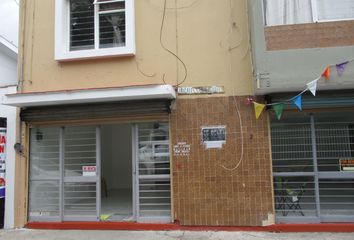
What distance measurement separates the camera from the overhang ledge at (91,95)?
8062 mm

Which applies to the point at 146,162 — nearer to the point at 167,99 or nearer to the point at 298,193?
the point at 167,99

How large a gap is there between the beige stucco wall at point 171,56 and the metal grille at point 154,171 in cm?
116

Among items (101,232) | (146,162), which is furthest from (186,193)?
(101,232)

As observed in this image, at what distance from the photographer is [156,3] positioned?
29.3 ft

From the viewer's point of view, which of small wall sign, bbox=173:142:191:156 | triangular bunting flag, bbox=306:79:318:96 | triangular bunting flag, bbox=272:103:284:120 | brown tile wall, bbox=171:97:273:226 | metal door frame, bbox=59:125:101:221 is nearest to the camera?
triangular bunting flag, bbox=306:79:318:96

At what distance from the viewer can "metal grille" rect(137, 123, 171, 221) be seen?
8656 mm

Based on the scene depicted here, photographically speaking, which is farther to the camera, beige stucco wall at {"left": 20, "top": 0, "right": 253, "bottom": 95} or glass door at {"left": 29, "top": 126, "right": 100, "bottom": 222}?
glass door at {"left": 29, "top": 126, "right": 100, "bottom": 222}

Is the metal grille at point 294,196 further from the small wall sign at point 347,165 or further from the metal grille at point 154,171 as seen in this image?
the metal grille at point 154,171

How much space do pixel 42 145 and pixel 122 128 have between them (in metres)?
5.77

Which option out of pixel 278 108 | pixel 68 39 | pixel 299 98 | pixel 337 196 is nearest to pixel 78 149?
pixel 68 39

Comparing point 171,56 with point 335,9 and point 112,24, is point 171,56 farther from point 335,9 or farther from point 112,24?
point 335,9

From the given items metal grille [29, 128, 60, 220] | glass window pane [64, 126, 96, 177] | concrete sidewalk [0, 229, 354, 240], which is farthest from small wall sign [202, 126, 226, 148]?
metal grille [29, 128, 60, 220]

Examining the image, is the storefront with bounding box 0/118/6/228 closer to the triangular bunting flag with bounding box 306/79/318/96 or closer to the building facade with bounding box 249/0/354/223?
the building facade with bounding box 249/0/354/223

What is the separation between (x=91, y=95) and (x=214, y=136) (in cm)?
277
